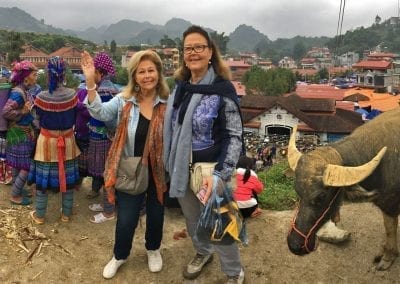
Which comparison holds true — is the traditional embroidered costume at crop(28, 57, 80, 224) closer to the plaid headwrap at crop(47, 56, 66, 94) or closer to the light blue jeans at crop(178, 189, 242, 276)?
the plaid headwrap at crop(47, 56, 66, 94)

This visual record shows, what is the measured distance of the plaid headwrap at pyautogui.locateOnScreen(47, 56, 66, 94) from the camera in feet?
13.8

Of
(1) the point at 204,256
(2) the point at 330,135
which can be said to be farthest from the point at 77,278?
(2) the point at 330,135

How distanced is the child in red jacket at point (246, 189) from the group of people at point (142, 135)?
2cm

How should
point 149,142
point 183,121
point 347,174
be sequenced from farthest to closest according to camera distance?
point 149,142, point 183,121, point 347,174

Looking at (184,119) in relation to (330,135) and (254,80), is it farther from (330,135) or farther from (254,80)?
(254,80)

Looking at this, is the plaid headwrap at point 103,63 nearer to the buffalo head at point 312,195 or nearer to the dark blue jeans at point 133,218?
the dark blue jeans at point 133,218

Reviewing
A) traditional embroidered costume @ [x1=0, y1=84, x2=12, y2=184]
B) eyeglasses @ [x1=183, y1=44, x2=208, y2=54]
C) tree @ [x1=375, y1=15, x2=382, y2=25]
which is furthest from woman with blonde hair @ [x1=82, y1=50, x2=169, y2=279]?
tree @ [x1=375, y1=15, x2=382, y2=25]

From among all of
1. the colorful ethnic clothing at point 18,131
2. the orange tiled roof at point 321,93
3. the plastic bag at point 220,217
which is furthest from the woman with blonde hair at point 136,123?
the orange tiled roof at point 321,93

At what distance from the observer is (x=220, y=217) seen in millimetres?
3217

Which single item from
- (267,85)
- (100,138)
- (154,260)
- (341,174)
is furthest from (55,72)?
(267,85)

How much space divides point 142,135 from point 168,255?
1.46m

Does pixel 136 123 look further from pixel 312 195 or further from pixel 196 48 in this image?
pixel 312 195

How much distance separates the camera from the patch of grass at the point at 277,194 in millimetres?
5691

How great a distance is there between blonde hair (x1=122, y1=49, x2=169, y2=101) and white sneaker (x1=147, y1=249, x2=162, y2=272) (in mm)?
1567
